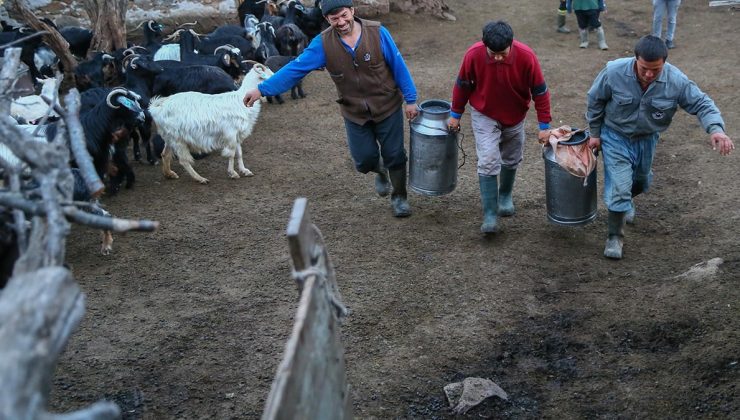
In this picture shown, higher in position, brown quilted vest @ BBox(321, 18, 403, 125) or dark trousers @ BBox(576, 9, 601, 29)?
brown quilted vest @ BBox(321, 18, 403, 125)

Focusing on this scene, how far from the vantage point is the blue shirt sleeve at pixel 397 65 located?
579cm

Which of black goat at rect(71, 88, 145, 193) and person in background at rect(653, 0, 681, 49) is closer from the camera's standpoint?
black goat at rect(71, 88, 145, 193)

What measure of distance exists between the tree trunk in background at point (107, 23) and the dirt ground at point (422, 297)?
3260 millimetres

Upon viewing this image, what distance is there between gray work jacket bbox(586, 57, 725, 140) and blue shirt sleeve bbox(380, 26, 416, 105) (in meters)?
1.33

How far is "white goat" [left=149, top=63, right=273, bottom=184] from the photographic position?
7.65m

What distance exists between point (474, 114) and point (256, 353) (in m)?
2.39

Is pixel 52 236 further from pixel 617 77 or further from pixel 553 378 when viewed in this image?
pixel 617 77

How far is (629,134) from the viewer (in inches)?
212

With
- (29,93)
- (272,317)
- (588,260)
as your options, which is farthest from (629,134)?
(29,93)

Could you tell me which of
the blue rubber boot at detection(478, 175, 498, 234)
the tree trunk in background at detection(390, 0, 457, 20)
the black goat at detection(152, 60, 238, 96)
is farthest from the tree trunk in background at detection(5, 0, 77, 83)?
the blue rubber boot at detection(478, 175, 498, 234)

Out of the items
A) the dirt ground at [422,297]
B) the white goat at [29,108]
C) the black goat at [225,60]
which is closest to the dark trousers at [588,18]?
the dirt ground at [422,297]

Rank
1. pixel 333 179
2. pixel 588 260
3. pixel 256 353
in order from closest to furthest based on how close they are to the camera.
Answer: pixel 256 353, pixel 588 260, pixel 333 179

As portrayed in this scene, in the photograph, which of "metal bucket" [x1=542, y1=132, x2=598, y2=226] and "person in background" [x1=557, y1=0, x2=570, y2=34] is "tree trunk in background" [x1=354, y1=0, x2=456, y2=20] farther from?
"metal bucket" [x1=542, y1=132, x2=598, y2=226]

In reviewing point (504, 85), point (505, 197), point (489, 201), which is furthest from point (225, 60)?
point (504, 85)
